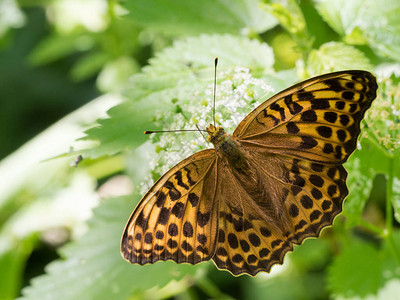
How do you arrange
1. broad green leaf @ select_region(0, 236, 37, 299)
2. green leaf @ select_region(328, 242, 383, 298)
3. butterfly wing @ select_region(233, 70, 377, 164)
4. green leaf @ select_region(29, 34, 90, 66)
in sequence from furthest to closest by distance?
green leaf @ select_region(29, 34, 90, 66), broad green leaf @ select_region(0, 236, 37, 299), green leaf @ select_region(328, 242, 383, 298), butterfly wing @ select_region(233, 70, 377, 164)

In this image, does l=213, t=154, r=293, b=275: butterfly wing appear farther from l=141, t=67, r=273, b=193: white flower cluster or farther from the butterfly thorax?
l=141, t=67, r=273, b=193: white flower cluster

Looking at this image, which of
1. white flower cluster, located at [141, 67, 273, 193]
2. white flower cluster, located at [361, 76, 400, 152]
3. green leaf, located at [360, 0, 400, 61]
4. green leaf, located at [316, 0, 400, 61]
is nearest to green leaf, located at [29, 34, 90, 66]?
white flower cluster, located at [141, 67, 273, 193]

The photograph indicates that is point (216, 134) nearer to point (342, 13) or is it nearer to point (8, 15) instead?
point (342, 13)

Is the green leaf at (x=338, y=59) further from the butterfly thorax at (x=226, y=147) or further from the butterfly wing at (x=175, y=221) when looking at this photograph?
the butterfly wing at (x=175, y=221)

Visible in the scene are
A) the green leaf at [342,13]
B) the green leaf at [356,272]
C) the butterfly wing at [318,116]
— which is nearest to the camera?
the butterfly wing at [318,116]

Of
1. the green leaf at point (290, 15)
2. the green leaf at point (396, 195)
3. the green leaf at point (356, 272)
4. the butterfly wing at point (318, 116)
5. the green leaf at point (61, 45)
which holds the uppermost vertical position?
the green leaf at point (61, 45)

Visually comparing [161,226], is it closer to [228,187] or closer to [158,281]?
[228,187]

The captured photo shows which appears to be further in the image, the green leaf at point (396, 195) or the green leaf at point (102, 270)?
the green leaf at point (102, 270)

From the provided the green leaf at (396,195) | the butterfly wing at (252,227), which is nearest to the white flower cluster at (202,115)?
the butterfly wing at (252,227)
